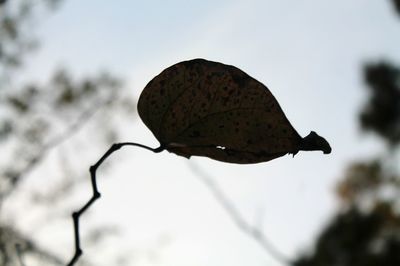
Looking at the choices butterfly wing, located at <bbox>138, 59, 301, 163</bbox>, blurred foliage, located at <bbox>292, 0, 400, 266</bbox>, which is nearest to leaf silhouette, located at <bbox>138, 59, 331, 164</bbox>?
butterfly wing, located at <bbox>138, 59, 301, 163</bbox>

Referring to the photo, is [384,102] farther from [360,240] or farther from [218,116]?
[218,116]

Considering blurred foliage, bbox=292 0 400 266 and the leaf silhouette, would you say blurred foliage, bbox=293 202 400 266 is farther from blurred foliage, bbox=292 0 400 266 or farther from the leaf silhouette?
the leaf silhouette

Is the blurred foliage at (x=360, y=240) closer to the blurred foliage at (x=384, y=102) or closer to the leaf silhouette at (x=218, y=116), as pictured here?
the blurred foliage at (x=384, y=102)

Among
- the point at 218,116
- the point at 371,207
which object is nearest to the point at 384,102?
the point at 371,207

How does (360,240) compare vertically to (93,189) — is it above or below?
below

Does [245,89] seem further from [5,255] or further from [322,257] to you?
[322,257]
